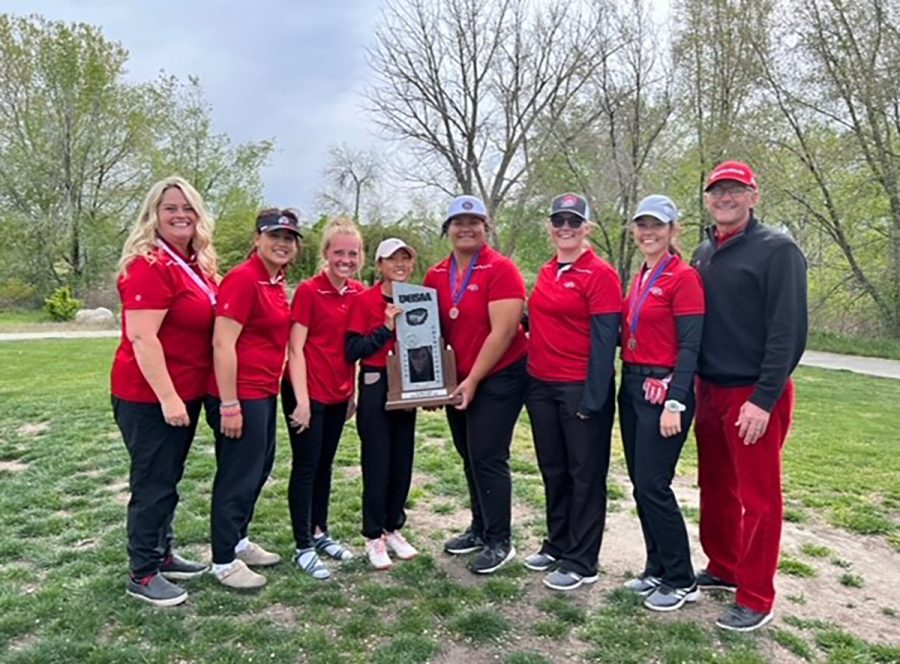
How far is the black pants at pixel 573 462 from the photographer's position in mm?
3357

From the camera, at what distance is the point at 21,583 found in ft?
11.4

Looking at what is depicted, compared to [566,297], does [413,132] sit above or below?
above

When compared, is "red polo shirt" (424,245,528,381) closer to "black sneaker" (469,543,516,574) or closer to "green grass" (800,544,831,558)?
"black sneaker" (469,543,516,574)

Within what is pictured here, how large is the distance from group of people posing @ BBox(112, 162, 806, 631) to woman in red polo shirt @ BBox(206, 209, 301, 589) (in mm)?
11

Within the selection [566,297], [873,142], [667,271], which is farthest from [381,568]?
[873,142]

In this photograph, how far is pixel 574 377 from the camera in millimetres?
3348

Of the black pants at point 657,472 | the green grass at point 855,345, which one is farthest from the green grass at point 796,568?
the green grass at point 855,345

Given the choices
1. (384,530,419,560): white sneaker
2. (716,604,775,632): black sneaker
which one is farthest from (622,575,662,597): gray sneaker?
(384,530,419,560): white sneaker

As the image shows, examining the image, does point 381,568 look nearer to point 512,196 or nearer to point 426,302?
point 426,302

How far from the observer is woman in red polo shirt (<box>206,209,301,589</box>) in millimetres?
3145

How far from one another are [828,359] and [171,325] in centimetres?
1791

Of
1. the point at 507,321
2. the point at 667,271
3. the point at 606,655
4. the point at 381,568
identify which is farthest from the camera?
the point at 381,568

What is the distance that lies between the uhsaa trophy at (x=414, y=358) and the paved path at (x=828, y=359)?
542 inches

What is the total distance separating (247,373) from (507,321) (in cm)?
133
